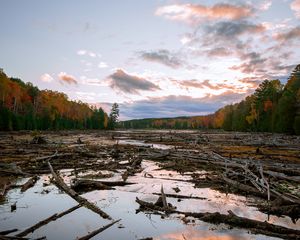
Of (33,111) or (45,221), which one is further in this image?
(33,111)

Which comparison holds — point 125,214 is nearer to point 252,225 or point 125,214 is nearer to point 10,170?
point 252,225

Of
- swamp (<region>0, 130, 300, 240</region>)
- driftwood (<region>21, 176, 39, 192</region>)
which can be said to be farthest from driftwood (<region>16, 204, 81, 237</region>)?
driftwood (<region>21, 176, 39, 192</region>)

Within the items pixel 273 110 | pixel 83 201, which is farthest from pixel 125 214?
pixel 273 110

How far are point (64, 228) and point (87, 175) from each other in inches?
314

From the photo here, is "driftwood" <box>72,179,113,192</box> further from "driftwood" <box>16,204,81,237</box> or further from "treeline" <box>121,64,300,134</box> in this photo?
"treeline" <box>121,64,300,134</box>

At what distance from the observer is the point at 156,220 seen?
29.1ft

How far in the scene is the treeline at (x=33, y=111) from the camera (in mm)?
83325

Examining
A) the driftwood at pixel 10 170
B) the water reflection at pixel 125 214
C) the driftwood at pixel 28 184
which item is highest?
the driftwood at pixel 10 170

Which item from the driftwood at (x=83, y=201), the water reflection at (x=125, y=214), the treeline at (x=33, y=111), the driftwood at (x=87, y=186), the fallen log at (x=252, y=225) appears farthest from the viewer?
the treeline at (x=33, y=111)

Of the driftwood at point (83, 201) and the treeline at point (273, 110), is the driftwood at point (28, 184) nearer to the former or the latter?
the driftwood at point (83, 201)

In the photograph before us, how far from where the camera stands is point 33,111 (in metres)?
119

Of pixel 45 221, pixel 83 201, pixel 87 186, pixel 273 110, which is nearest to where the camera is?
pixel 45 221

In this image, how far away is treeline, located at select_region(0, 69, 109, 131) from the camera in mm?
83325

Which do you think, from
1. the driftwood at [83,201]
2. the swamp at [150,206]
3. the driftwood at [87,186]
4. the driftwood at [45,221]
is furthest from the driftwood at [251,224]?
the driftwood at [87,186]
